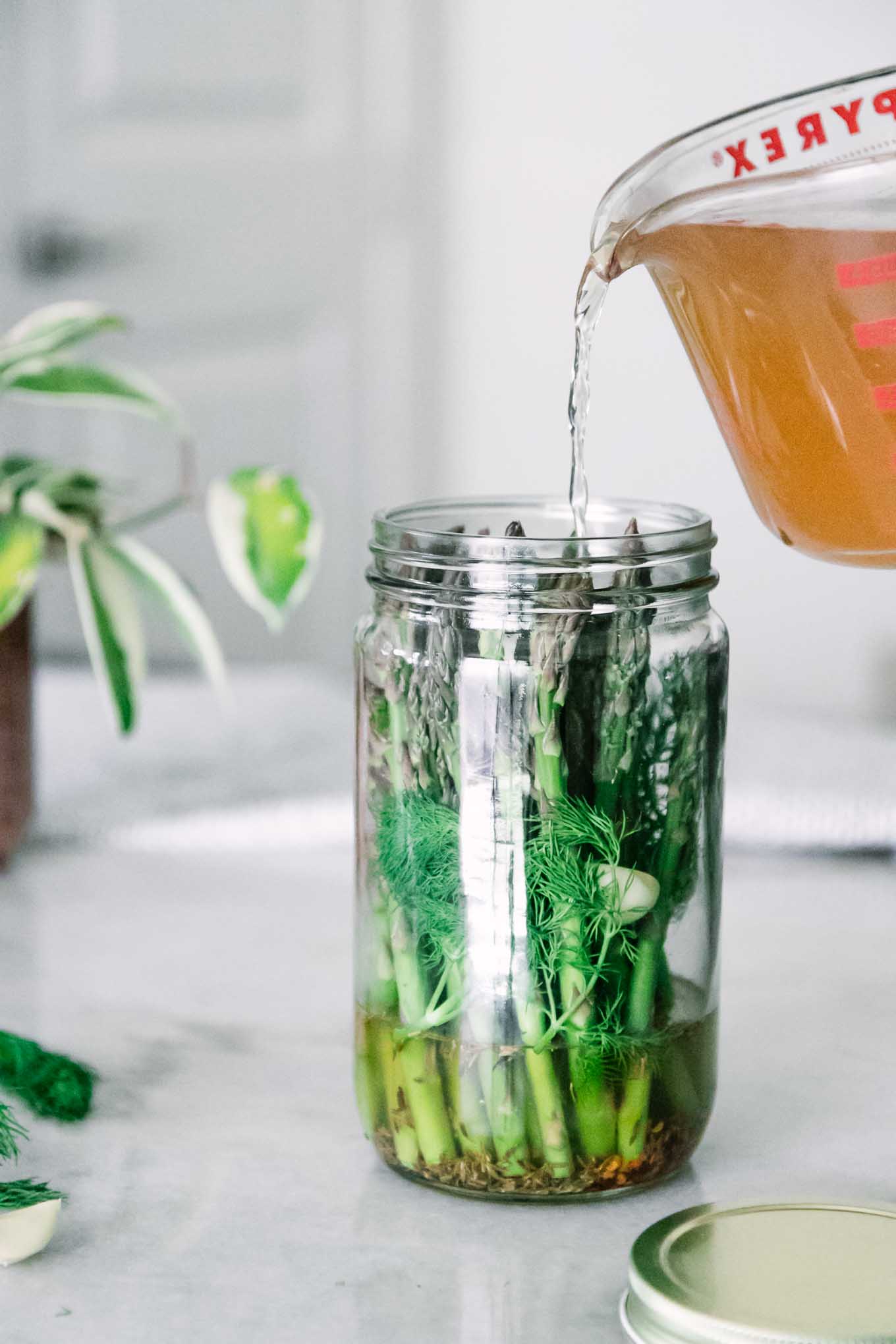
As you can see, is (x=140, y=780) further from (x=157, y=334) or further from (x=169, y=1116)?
(x=157, y=334)

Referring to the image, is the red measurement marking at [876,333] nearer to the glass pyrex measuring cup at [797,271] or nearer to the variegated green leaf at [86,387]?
the glass pyrex measuring cup at [797,271]

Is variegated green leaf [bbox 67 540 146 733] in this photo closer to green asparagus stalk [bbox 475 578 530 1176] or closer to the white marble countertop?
the white marble countertop

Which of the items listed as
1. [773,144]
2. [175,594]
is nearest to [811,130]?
[773,144]

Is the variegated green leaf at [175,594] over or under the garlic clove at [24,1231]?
over

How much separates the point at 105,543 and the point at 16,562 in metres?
0.08

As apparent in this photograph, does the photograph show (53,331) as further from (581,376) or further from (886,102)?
(886,102)

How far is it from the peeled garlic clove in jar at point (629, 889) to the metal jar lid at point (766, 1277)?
10 centimetres

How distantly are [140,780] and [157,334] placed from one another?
3.34 ft

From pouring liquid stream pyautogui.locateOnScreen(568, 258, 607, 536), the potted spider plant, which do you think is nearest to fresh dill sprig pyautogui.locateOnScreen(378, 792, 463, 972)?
pouring liquid stream pyautogui.locateOnScreen(568, 258, 607, 536)

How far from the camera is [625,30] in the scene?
1.61m

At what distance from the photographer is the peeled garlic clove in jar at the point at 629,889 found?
0.52 metres

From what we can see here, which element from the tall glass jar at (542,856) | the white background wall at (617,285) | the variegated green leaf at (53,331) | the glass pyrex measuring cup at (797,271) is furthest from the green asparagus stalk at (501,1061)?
the white background wall at (617,285)

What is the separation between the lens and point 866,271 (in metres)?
0.50

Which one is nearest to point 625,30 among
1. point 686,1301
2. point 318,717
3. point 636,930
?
point 318,717
